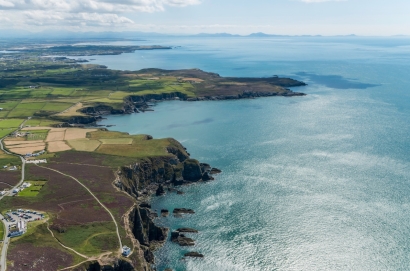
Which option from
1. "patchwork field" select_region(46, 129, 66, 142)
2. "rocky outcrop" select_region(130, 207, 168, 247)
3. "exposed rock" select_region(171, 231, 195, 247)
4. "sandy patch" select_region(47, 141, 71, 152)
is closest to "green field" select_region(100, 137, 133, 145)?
"sandy patch" select_region(47, 141, 71, 152)

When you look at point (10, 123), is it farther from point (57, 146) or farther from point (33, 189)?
point (33, 189)

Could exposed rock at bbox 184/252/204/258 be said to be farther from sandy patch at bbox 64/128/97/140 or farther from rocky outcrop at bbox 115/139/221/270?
sandy patch at bbox 64/128/97/140

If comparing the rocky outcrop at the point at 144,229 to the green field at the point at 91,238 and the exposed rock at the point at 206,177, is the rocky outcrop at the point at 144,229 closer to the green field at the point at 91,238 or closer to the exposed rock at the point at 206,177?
the green field at the point at 91,238

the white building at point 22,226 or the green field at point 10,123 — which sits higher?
the green field at point 10,123

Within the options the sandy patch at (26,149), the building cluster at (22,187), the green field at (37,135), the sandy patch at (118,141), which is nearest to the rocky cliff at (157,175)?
the sandy patch at (118,141)

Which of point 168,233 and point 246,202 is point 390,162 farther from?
point 168,233

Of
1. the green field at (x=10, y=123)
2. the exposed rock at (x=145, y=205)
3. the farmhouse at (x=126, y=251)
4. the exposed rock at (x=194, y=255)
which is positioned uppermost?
the green field at (x=10, y=123)

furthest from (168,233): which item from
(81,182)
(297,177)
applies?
(297,177)
